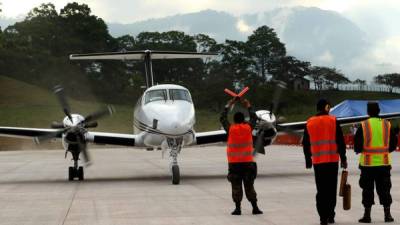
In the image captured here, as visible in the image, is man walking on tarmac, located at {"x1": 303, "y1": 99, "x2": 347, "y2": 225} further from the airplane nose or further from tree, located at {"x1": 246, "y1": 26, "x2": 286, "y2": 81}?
tree, located at {"x1": 246, "y1": 26, "x2": 286, "y2": 81}

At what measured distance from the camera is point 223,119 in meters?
12.4

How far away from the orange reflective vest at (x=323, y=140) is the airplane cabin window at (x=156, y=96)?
9.69m

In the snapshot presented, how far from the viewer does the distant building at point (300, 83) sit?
9761cm

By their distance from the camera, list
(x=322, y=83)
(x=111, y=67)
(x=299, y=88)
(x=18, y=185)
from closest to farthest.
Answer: (x=18, y=185)
(x=299, y=88)
(x=322, y=83)
(x=111, y=67)

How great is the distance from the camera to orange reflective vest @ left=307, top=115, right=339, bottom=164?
32.8 feet

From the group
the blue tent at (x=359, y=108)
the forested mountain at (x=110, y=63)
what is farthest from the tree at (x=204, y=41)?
the blue tent at (x=359, y=108)

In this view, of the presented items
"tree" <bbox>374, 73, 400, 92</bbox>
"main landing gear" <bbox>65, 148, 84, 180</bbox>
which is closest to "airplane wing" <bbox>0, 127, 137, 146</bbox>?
"main landing gear" <bbox>65, 148, 84, 180</bbox>

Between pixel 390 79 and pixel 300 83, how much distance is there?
76.6 ft

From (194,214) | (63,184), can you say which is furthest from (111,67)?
(194,214)

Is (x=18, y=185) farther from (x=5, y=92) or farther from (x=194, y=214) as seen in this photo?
(x=5, y=92)

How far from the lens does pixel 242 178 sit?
1147 centimetres

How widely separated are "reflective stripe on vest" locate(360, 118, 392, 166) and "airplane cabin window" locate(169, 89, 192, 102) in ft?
31.4

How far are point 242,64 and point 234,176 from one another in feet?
288

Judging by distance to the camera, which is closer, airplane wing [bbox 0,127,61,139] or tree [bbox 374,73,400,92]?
airplane wing [bbox 0,127,61,139]
